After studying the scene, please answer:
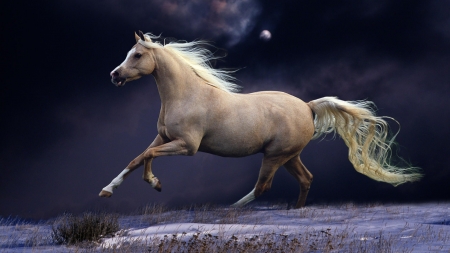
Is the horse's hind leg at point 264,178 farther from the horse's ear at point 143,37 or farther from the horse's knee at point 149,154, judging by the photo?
the horse's ear at point 143,37

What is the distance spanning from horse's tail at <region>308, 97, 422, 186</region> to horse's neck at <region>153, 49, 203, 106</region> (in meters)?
2.10

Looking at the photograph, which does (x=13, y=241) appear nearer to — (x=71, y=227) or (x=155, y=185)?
(x=71, y=227)

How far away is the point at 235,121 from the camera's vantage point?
888cm

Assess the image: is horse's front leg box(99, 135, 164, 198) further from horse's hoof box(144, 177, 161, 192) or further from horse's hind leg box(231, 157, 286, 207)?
horse's hind leg box(231, 157, 286, 207)

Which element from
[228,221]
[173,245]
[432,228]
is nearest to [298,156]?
[228,221]

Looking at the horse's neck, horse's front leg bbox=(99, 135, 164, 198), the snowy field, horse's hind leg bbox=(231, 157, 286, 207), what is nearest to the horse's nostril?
the horse's neck

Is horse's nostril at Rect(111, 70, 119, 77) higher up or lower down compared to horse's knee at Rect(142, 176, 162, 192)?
higher up

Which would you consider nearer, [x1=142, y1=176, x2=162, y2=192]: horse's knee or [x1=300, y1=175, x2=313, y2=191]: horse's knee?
[x1=142, y1=176, x2=162, y2=192]: horse's knee

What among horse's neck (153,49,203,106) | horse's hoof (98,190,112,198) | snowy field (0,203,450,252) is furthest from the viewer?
horse's neck (153,49,203,106)

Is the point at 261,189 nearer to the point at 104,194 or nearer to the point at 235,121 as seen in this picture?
Result: the point at 235,121

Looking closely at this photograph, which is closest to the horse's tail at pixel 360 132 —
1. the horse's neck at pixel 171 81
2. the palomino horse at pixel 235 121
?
the palomino horse at pixel 235 121

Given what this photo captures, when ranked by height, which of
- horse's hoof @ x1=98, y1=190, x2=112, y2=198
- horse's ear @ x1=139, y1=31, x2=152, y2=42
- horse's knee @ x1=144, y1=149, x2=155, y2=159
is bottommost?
horse's hoof @ x1=98, y1=190, x2=112, y2=198

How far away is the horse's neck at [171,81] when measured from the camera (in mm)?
8766

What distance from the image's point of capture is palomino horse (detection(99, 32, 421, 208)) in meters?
8.62
